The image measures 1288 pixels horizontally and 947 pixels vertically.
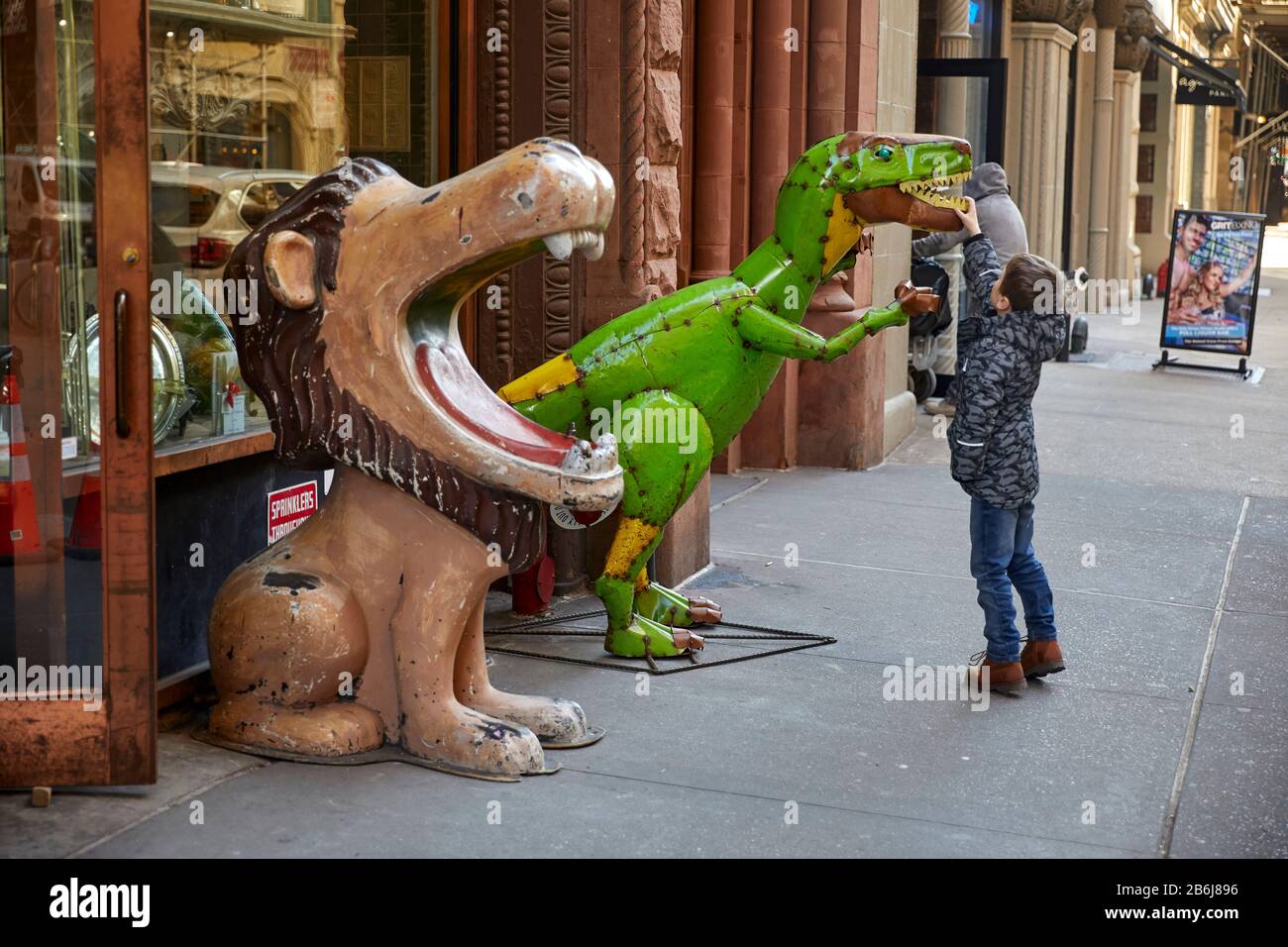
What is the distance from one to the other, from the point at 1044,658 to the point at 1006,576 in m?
0.33

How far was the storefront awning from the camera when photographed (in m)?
24.3

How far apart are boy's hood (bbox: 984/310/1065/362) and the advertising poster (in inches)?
413

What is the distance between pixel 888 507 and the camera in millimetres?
8781

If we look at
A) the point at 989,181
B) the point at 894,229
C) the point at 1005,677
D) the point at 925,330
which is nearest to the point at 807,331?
the point at 1005,677

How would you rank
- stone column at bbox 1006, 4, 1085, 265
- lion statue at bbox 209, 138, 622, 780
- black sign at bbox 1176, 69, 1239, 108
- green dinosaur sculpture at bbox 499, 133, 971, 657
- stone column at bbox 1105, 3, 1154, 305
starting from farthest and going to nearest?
black sign at bbox 1176, 69, 1239, 108
stone column at bbox 1105, 3, 1154, 305
stone column at bbox 1006, 4, 1085, 265
green dinosaur sculpture at bbox 499, 133, 971, 657
lion statue at bbox 209, 138, 622, 780

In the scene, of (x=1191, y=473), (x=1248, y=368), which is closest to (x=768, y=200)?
(x=1191, y=473)

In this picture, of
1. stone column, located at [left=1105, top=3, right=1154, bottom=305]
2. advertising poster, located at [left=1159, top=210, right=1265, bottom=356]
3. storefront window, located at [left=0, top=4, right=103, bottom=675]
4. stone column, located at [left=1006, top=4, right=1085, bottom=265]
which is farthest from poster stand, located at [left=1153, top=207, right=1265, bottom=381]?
storefront window, located at [left=0, top=4, right=103, bottom=675]

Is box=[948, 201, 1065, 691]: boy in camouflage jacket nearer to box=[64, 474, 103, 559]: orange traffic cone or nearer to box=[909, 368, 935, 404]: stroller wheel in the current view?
box=[64, 474, 103, 559]: orange traffic cone

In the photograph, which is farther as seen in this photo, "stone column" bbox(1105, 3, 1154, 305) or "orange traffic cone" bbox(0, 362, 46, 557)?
"stone column" bbox(1105, 3, 1154, 305)

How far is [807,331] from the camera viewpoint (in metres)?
5.54

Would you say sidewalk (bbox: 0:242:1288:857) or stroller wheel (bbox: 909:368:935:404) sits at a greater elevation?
stroller wheel (bbox: 909:368:935:404)

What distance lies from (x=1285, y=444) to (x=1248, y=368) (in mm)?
4569

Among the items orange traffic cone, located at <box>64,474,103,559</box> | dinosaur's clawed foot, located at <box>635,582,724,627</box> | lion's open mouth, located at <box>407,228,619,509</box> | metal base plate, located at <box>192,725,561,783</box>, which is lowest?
metal base plate, located at <box>192,725,561,783</box>

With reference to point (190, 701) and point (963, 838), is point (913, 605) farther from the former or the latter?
point (190, 701)
